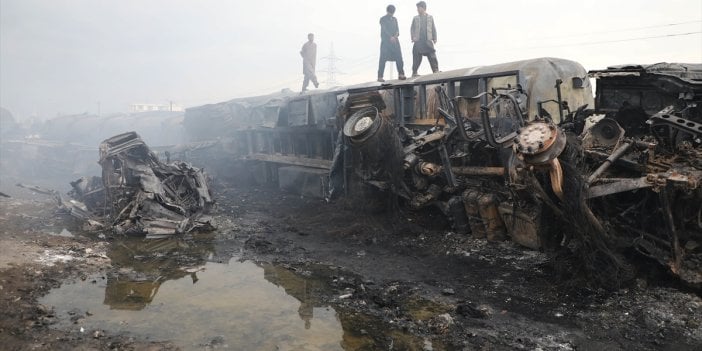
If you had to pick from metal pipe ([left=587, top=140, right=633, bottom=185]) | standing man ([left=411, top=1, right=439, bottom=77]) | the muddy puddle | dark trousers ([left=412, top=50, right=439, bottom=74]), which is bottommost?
the muddy puddle

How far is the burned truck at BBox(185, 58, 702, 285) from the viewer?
4473 mm

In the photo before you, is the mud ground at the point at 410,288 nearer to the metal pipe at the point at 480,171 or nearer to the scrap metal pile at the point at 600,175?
the scrap metal pile at the point at 600,175

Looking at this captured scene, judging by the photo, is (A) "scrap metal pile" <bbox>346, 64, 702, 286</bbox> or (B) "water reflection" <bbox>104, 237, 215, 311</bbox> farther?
(B) "water reflection" <bbox>104, 237, 215, 311</bbox>

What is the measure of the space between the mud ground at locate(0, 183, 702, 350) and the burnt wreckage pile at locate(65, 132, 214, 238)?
0.58 metres

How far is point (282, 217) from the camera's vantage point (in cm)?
935

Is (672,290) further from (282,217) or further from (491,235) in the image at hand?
(282,217)

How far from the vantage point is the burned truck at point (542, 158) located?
14.7 feet

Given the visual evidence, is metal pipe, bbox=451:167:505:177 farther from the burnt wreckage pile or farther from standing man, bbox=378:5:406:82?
standing man, bbox=378:5:406:82

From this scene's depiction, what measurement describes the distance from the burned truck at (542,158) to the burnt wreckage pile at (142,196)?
2.71m

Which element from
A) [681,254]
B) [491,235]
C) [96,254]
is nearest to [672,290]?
[681,254]

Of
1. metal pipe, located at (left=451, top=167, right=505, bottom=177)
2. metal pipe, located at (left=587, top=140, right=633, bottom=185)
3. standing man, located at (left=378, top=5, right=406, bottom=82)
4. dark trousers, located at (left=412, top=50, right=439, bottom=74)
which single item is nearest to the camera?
metal pipe, located at (left=587, top=140, right=633, bottom=185)

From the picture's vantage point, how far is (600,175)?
479 centimetres

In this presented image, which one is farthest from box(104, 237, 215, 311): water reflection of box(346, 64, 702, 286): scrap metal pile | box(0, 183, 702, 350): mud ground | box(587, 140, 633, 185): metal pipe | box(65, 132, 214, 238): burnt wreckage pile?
box(587, 140, 633, 185): metal pipe

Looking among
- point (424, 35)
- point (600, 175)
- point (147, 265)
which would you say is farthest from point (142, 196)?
point (600, 175)
